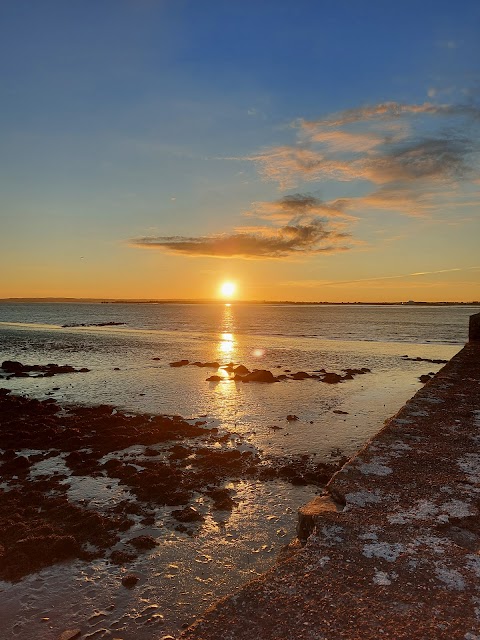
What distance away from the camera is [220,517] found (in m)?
9.04

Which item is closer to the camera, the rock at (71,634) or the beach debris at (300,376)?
the rock at (71,634)

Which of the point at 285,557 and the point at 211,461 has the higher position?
the point at 285,557

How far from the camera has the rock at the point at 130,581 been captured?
6.82 meters

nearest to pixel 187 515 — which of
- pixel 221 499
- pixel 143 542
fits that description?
pixel 221 499

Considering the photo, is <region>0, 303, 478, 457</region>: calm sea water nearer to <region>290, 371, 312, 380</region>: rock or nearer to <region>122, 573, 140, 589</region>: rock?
<region>290, 371, 312, 380</region>: rock

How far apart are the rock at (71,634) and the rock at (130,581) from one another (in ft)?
3.35

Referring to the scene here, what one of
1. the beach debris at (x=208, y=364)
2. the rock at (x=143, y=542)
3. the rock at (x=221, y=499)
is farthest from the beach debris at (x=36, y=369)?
the rock at (x=143, y=542)

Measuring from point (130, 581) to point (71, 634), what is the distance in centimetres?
121

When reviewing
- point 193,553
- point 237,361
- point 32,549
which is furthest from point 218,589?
point 237,361

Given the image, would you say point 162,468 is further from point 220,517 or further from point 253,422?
point 253,422

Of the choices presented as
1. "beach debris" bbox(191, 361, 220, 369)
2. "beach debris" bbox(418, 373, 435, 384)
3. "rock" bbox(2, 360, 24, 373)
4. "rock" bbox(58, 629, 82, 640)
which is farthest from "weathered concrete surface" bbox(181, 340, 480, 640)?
"rock" bbox(2, 360, 24, 373)

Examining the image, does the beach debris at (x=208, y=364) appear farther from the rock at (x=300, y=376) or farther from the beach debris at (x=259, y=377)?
the rock at (x=300, y=376)

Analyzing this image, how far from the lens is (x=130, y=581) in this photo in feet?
22.6

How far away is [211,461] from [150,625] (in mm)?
6278
